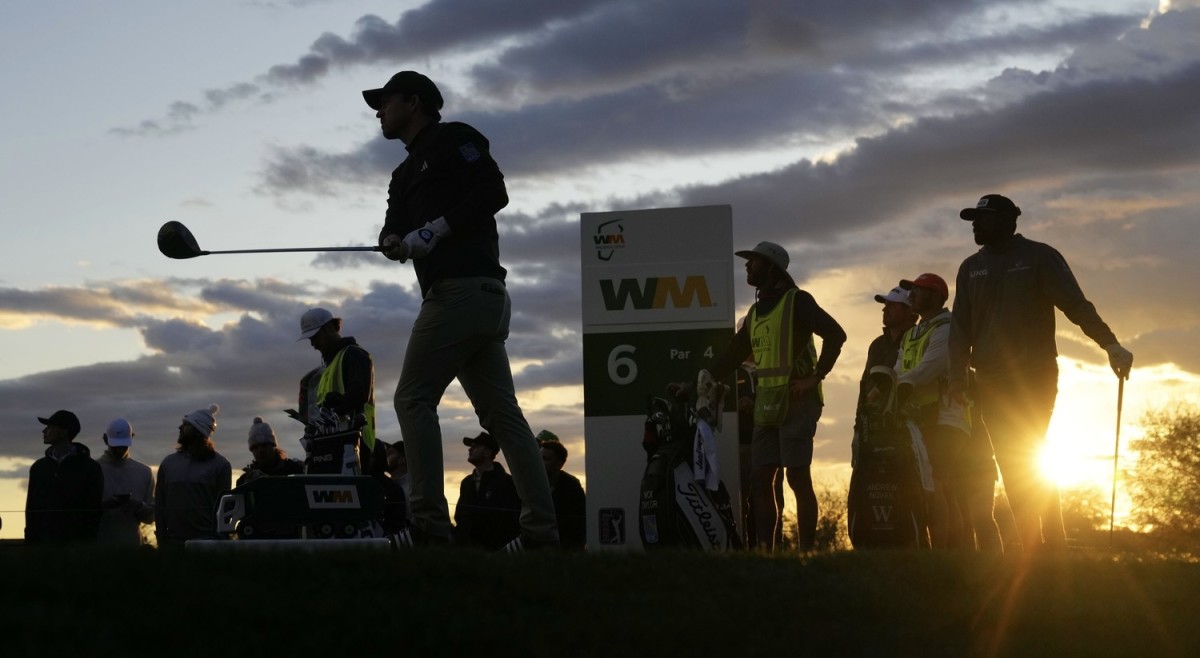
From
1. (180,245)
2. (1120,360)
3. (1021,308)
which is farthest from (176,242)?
(1120,360)

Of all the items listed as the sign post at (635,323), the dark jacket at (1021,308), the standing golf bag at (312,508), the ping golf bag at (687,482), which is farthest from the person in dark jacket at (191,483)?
the dark jacket at (1021,308)

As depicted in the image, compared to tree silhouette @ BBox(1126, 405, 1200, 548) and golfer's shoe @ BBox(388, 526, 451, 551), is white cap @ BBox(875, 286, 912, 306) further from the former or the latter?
tree silhouette @ BBox(1126, 405, 1200, 548)

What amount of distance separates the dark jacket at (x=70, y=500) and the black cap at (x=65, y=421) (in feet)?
1.40

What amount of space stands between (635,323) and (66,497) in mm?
5114

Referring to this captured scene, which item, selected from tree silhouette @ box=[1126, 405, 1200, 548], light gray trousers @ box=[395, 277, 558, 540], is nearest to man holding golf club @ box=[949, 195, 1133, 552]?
light gray trousers @ box=[395, 277, 558, 540]

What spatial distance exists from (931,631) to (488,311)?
3.07 meters

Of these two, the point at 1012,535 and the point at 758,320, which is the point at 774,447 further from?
the point at 1012,535

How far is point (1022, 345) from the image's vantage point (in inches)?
359

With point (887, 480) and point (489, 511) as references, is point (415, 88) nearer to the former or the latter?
point (887, 480)

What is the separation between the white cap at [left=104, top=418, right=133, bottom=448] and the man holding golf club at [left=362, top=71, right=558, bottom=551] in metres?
6.84

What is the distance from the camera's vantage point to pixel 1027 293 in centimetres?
913

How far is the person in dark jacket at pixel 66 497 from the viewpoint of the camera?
521 inches

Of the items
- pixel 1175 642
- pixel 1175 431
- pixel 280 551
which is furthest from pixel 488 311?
pixel 1175 431

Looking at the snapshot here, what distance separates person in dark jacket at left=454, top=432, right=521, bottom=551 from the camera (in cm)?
1354
